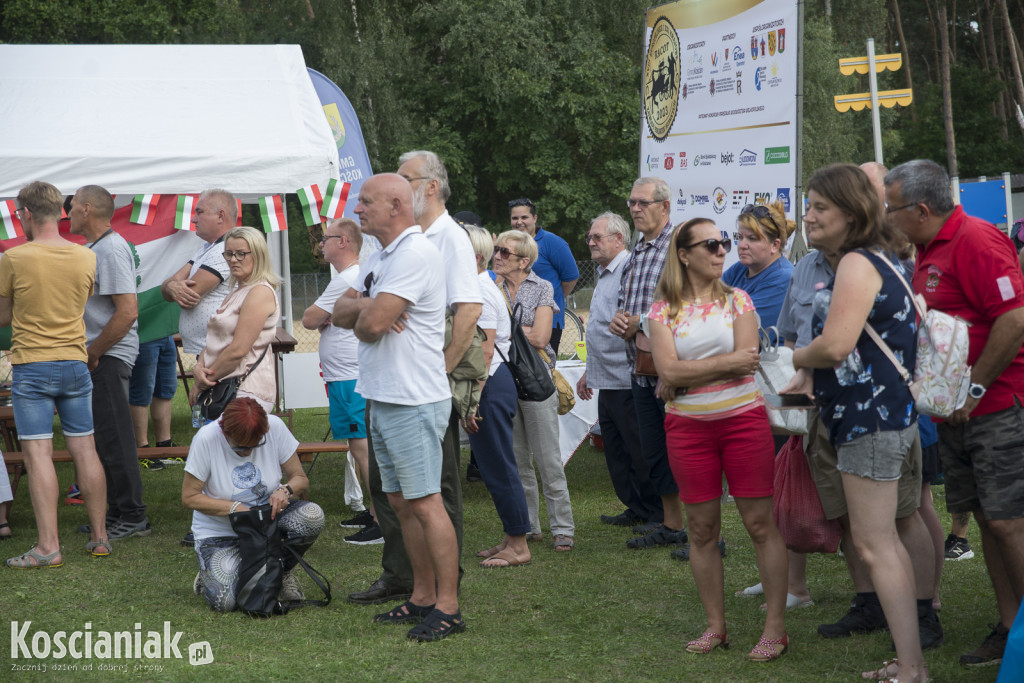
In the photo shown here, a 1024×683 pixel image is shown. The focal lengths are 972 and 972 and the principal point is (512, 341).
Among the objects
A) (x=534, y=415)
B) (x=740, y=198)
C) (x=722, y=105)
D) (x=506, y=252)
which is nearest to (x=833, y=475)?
(x=534, y=415)

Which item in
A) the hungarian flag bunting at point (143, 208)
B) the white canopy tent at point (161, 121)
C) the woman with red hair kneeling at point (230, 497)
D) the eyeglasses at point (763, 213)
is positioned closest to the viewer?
the woman with red hair kneeling at point (230, 497)

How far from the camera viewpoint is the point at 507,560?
5.04 meters

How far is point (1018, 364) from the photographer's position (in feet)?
10.8

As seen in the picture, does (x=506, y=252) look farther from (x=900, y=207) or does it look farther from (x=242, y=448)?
(x=900, y=207)

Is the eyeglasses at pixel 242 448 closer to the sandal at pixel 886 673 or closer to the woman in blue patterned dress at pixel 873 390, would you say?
the woman in blue patterned dress at pixel 873 390

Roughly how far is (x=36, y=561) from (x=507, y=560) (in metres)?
2.49

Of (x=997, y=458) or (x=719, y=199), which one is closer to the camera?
(x=997, y=458)

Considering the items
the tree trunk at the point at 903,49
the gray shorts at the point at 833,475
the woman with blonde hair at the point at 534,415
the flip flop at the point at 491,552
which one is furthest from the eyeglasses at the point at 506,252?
the tree trunk at the point at 903,49

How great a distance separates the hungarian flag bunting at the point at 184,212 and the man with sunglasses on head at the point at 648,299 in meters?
3.33

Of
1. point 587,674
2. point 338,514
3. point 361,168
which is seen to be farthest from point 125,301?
point 361,168

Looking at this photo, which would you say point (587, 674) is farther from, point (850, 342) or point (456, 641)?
point (850, 342)

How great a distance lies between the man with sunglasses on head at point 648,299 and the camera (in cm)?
509

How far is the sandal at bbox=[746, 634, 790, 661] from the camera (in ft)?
11.7

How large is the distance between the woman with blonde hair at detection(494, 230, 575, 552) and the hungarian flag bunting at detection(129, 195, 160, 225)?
8.88ft
